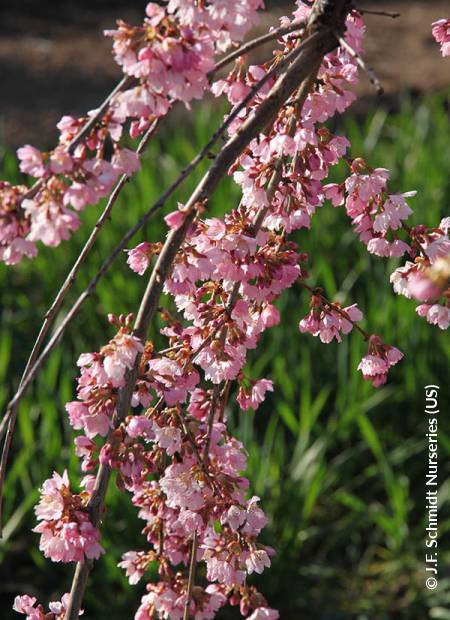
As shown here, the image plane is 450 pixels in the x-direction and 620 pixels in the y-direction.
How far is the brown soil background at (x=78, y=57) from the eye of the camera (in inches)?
223

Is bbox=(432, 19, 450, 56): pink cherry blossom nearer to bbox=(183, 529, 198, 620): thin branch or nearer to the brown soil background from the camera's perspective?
bbox=(183, 529, 198, 620): thin branch

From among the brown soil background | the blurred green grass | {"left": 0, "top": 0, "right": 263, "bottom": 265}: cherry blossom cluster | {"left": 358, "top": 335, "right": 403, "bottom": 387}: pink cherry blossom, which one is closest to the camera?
{"left": 0, "top": 0, "right": 263, "bottom": 265}: cherry blossom cluster

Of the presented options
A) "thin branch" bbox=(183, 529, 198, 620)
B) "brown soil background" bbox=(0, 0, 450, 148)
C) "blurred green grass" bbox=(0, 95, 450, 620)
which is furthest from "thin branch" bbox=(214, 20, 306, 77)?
"brown soil background" bbox=(0, 0, 450, 148)

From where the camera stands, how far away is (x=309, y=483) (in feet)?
8.67

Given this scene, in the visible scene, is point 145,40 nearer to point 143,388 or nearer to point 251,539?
point 143,388

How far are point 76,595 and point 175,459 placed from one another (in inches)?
7.3

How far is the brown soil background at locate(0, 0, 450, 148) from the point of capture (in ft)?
18.6

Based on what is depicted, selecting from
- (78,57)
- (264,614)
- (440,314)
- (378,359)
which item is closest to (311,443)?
(264,614)

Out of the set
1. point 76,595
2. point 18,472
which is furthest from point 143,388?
point 18,472

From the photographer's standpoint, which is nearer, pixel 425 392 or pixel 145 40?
pixel 145 40

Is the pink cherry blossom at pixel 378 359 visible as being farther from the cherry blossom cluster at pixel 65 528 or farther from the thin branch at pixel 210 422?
the cherry blossom cluster at pixel 65 528

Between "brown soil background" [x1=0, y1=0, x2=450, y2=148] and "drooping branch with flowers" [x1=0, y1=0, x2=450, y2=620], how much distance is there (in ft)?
12.8

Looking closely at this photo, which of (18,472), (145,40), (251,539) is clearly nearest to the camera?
(145,40)

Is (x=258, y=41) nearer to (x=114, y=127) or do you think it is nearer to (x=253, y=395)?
(x=114, y=127)
